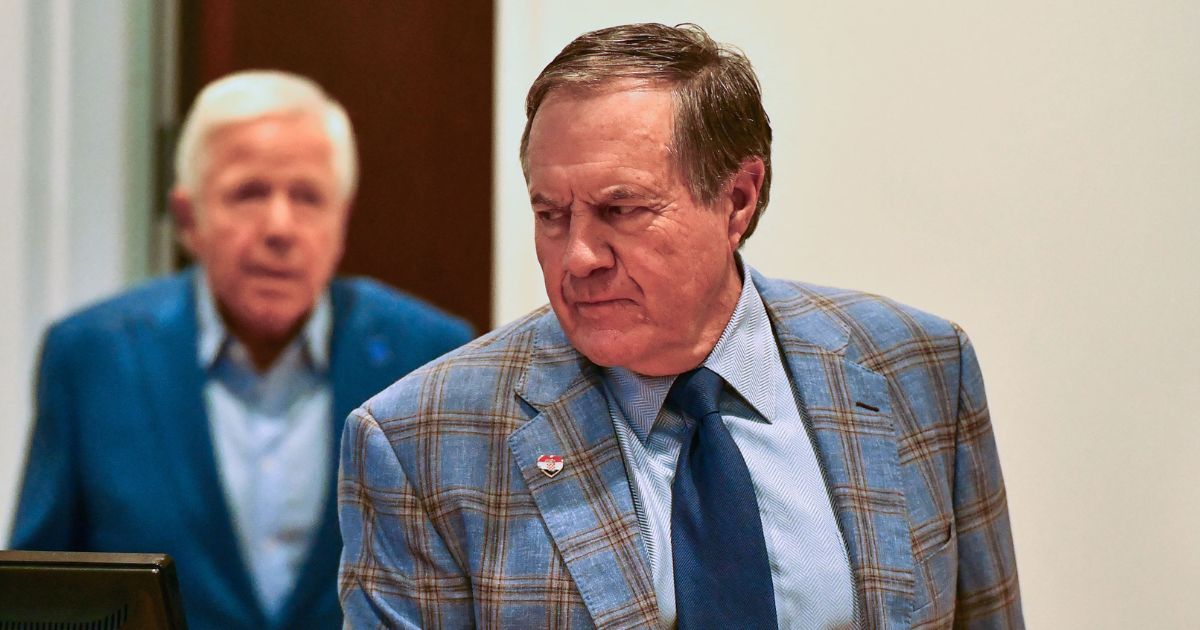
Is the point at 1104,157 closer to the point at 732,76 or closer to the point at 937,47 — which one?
the point at 937,47

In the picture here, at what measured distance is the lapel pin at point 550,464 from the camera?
1.71 metres

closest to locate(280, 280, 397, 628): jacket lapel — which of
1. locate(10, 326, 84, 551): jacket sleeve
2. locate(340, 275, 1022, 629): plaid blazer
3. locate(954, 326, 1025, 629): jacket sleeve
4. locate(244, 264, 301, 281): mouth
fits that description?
locate(244, 264, 301, 281): mouth

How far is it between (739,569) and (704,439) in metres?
0.18

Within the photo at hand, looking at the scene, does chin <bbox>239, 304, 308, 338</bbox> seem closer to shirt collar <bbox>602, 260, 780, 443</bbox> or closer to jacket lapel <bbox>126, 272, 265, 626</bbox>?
jacket lapel <bbox>126, 272, 265, 626</bbox>

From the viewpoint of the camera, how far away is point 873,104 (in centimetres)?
272

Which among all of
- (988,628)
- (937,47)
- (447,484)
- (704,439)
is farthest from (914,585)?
(937,47)

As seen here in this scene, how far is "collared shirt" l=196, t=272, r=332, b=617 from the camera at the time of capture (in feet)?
7.84

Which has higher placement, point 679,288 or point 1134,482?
point 679,288

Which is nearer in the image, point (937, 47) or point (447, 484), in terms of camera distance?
point (447, 484)

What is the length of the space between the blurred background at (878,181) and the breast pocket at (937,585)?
38.1 inches

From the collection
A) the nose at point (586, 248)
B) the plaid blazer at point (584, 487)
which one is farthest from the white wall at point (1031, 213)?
the nose at point (586, 248)

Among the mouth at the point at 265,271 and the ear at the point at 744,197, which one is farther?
the mouth at the point at 265,271

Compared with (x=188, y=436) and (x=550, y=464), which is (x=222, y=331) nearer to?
(x=188, y=436)

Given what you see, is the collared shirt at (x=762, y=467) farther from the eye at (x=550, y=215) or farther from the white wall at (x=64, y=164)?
the white wall at (x=64, y=164)
